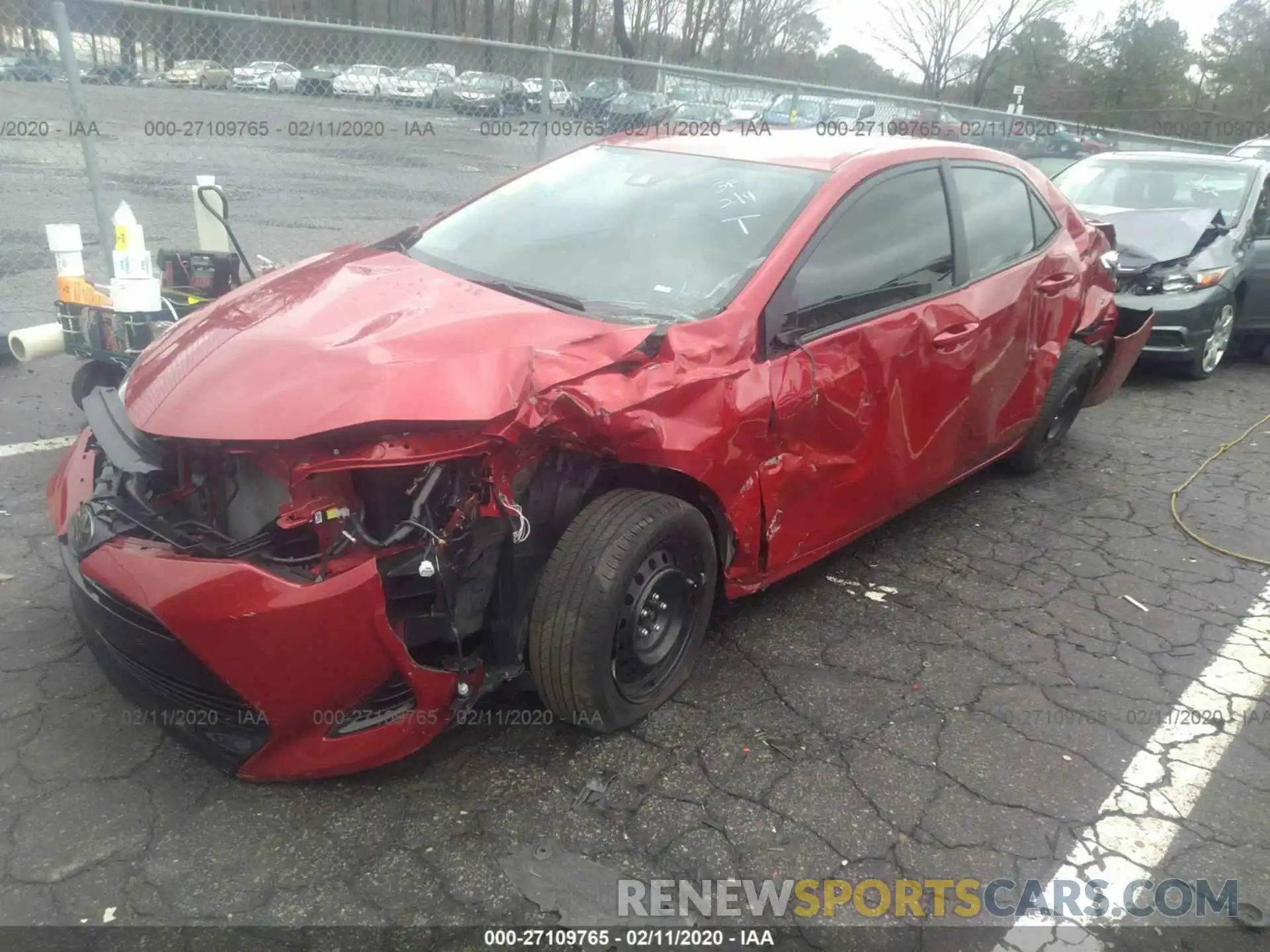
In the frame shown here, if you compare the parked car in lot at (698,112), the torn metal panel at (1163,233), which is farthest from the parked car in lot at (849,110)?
the torn metal panel at (1163,233)

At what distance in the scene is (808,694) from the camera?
121 inches

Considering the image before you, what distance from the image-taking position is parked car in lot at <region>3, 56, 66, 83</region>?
573 centimetres

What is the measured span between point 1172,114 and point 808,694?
125 feet

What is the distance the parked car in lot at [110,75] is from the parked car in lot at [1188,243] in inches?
273

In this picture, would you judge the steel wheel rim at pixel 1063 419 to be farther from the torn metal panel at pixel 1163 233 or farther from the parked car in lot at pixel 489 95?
the parked car in lot at pixel 489 95

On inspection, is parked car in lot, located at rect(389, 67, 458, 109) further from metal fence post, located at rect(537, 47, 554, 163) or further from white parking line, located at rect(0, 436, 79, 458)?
white parking line, located at rect(0, 436, 79, 458)

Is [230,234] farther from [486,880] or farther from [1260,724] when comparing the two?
[1260,724]

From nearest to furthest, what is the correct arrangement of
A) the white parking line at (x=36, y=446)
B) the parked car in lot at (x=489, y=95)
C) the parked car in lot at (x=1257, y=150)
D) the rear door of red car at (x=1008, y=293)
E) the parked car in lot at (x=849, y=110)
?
the rear door of red car at (x=1008, y=293) → the white parking line at (x=36, y=446) → the parked car in lot at (x=489, y=95) → the parked car in lot at (x=849, y=110) → the parked car in lot at (x=1257, y=150)

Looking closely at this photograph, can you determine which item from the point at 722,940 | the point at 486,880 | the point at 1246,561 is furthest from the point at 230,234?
the point at 1246,561

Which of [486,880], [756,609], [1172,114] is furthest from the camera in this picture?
[1172,114]

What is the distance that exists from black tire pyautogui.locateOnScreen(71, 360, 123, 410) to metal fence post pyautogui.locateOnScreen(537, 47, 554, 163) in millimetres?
3917

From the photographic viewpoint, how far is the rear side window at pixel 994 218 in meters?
3.85

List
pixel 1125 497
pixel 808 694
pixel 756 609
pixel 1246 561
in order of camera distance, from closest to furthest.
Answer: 1. pixel 808 694
2. pixel 756 609
3. pixel 1246 561
4. pixel 1125 497

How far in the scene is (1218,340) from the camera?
7.29m
